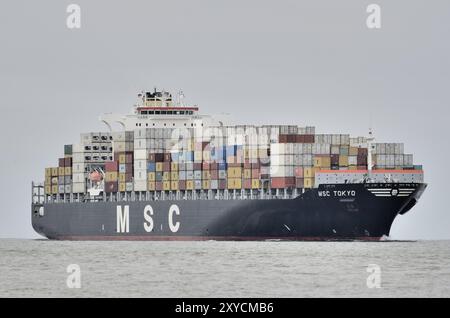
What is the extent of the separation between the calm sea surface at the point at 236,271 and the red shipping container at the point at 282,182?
12.7 feet

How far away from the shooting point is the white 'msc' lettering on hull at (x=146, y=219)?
9969cm

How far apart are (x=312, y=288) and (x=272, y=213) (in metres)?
35.7

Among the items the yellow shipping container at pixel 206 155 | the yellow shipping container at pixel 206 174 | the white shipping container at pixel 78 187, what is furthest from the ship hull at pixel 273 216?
the yellow shipping container at pixel 206 155

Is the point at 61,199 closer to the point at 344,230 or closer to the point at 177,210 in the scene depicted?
the point at 177,210

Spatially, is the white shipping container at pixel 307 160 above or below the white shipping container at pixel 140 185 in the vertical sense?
above

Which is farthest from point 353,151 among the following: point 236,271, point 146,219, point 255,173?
point 236,271

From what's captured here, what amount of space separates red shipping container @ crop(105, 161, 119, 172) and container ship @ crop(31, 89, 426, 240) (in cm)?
8

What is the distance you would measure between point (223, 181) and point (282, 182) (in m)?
5.43

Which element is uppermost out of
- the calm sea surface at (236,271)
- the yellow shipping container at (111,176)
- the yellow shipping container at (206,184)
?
the yellow shipping container at (111,176)

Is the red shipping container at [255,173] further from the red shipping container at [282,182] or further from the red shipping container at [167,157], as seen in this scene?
the red shipping container at [167,157]

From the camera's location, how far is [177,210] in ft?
325

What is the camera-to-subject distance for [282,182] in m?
91.2

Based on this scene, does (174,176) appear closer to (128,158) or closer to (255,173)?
(128,158)
